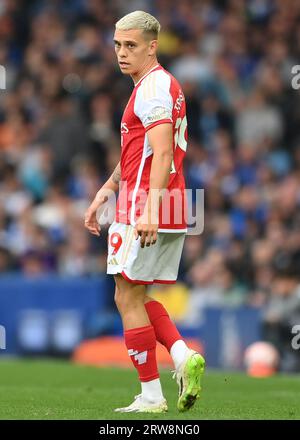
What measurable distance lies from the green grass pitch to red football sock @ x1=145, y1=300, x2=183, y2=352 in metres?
0.39

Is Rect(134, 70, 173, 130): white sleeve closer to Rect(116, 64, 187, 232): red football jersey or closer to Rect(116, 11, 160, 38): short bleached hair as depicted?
Rect(116, 64, 187, 232): red football jersey

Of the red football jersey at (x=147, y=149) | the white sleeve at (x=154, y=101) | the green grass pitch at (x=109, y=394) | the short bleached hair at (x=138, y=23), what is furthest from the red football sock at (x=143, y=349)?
the short bleached hair at (x=138, y=23)

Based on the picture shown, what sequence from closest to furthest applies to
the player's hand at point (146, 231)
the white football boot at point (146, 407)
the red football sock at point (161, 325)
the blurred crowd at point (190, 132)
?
the player's hand at point (146, 231)
the white football boot at point (146, 407)
the red football sock at point (161, 325)
the blurred crowd at point (190, 132)

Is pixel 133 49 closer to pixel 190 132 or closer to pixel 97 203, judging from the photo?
pixel 97 203

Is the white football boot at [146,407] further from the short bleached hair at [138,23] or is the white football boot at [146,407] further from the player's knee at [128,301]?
the short bleached hair at [138,23]

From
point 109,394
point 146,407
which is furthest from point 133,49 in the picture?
point 109,394

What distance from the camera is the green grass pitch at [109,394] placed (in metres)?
6.76

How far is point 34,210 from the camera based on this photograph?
15617mm

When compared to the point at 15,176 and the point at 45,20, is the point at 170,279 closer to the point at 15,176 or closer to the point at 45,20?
the point at 15,176

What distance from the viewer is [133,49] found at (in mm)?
6898

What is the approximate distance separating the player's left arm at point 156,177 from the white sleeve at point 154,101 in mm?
48

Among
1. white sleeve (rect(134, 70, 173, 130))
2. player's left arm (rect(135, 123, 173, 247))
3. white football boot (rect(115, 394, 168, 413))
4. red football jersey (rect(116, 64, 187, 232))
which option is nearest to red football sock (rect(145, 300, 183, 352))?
white football boot (rect(115, 394, 168, 413))

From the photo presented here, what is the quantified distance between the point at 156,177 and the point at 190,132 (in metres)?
9.56

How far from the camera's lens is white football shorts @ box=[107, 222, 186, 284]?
6758 mm
